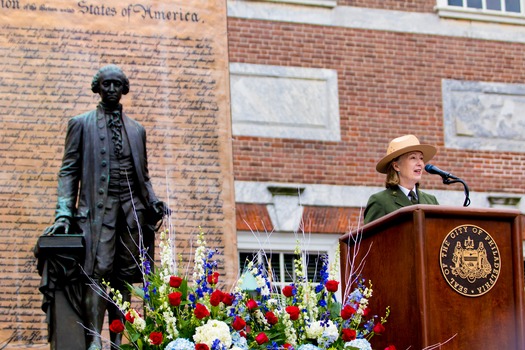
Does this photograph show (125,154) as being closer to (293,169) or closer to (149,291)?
(149,291)

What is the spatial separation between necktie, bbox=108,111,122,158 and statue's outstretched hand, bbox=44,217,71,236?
2.11 ft

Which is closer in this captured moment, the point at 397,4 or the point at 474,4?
the point at 397,4

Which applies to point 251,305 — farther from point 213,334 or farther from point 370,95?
point 370,95

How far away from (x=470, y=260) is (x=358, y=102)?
28.9 feet

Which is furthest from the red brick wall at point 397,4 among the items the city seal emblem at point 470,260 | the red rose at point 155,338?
the red rose at point 155,338

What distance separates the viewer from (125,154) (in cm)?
1035

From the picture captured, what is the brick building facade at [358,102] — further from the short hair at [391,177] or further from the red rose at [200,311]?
the red rose at [200,311]

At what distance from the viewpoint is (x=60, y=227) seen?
32.8ft

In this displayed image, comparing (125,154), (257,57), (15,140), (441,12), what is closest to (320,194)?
(257,57)

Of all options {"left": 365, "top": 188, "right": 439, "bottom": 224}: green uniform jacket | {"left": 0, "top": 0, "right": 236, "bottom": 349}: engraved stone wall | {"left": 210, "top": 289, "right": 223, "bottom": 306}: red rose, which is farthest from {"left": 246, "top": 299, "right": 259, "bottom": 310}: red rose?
{"left": 0, "top": 0, "right": 236, "bottom": 349}: engraved stone wall

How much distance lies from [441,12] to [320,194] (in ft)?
9.05

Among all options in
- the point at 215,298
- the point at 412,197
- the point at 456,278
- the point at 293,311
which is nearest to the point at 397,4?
the point at 412,197

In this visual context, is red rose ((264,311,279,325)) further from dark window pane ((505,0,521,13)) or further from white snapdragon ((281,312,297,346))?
dark window pane ((505,0,521,13))

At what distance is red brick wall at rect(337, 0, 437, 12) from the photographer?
17219 millimetres
